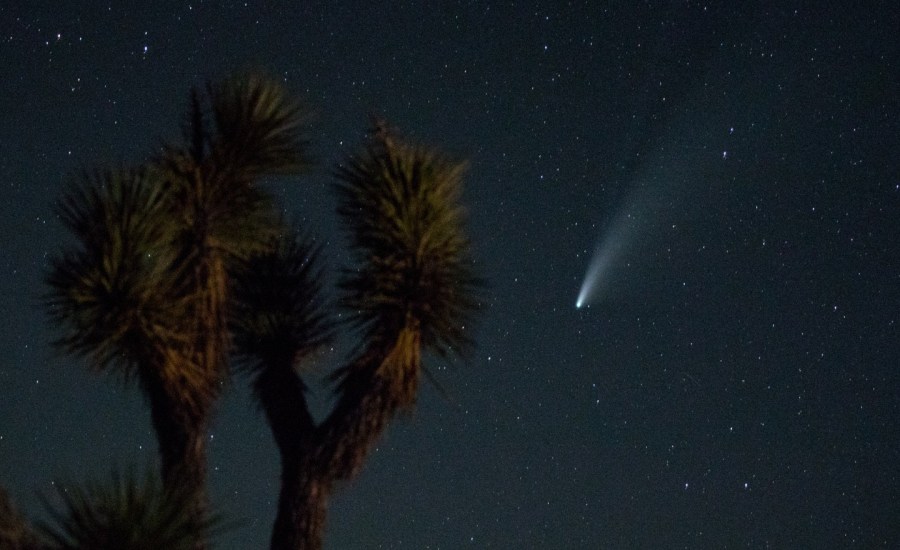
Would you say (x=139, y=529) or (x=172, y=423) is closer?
(x=139, y=529)

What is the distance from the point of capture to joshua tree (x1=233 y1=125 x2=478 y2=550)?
8.44m

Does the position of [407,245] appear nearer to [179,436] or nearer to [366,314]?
[366,314]

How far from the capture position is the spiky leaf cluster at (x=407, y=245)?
9.11 metres

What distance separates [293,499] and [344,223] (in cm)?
214

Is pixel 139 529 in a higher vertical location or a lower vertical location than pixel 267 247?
lower

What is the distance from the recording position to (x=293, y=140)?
384 inches

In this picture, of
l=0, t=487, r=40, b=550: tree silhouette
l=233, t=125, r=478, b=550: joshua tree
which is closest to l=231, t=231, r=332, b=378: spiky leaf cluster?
l=233, t=125, r=478, b=550: joshua tree

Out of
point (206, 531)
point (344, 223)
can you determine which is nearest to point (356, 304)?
point (344, 223)

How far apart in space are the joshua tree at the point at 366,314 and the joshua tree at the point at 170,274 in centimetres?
49

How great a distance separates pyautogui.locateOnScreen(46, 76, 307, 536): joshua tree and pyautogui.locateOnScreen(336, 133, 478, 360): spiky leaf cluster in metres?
0.73

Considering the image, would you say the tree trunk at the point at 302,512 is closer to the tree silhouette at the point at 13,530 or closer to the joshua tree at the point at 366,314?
the joshua tree at the point at 366,314

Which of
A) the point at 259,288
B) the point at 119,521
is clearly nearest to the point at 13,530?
the point at 119,521

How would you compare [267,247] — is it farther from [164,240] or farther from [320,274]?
[164,240]

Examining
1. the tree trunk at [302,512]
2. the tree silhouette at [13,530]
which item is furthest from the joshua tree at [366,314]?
the tree silhouette at [13,530]
